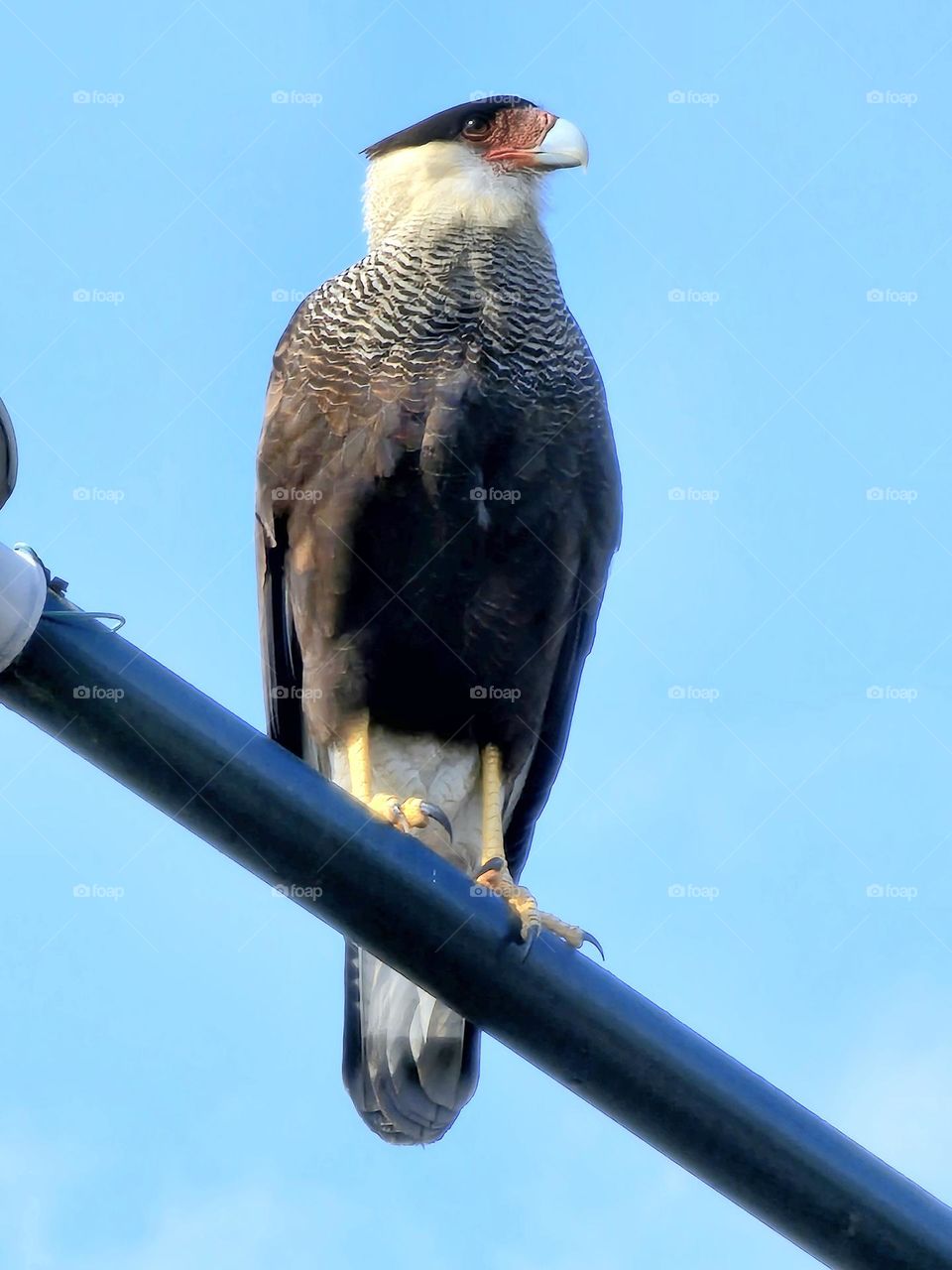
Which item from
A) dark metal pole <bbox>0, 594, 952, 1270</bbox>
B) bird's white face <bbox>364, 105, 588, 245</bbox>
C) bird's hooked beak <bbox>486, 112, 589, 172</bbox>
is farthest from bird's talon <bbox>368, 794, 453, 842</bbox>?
bird's hooked beak <bbox>486, 112, 589, 172</bbox>

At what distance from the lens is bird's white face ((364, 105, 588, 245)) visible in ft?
19.7

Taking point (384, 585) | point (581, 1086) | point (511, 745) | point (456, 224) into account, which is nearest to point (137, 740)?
point (581, 1086)

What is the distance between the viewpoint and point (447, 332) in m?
5.45

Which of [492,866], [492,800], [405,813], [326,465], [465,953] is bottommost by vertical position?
[492,800]

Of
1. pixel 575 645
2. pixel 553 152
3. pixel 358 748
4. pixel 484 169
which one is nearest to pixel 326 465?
pixel 358 748

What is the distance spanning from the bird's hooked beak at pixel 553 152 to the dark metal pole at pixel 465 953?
3514 mm

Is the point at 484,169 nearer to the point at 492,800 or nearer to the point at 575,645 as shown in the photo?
the point at 575,645

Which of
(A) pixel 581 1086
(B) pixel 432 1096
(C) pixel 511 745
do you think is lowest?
(B) pixel 432 1096

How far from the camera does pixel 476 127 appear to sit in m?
6.15

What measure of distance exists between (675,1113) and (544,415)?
2.73m

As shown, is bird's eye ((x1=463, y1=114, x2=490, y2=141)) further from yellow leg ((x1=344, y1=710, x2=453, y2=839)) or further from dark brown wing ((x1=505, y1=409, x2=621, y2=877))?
yellow leg ((x1=344, y1=710, x2=453, y2=839))

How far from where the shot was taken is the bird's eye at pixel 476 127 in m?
6.14

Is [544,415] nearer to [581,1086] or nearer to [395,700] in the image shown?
[395,700]

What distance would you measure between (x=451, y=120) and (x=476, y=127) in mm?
98
